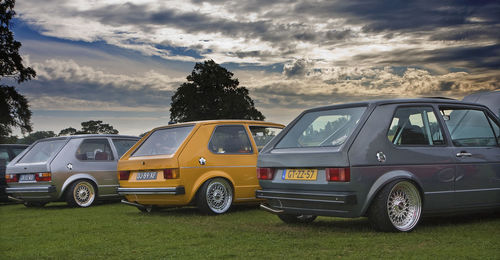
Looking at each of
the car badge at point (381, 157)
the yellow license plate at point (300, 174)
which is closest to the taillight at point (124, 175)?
the yellow license plate at point (300, 174)

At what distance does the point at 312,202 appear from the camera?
745 centimetres

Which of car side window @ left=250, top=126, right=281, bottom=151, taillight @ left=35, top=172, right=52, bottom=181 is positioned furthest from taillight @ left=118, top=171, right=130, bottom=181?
taillight @ left=35, top=172, right=52, bottom=181

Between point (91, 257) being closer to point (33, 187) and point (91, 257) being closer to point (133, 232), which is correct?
point (133, 232)

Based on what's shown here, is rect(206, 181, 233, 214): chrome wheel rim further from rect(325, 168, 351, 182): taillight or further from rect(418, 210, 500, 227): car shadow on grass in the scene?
rect(325, 168, 351, 182): taillight

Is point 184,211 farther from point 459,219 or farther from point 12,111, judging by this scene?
point 12,111

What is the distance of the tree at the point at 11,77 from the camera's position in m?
41.0

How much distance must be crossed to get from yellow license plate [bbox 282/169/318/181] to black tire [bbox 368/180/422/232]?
81cm

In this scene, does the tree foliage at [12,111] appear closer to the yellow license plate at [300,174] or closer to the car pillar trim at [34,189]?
the car pillar trim at [34,189]

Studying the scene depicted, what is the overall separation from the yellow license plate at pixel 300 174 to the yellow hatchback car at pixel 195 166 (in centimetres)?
277

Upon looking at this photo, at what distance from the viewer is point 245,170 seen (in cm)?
1097

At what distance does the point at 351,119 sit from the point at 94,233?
4051 mm

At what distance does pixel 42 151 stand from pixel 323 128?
841 centimetres

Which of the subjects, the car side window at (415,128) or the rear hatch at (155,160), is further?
the rear hatch at (155,160)

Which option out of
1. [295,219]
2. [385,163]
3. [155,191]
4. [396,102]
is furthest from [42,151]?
[385,163]
